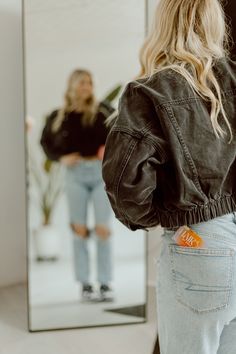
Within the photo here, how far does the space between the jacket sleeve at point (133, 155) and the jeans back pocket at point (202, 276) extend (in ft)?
0.57

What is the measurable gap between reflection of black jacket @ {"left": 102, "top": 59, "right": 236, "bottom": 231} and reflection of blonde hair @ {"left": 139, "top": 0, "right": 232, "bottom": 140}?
0.03m

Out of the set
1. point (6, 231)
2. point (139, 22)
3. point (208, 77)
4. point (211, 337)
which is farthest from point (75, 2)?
point (211, 337)

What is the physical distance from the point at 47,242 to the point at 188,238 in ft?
5.64

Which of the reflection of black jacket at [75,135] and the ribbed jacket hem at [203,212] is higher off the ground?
the reflection of black jacket at [75,135]

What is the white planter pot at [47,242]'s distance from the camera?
2867mm

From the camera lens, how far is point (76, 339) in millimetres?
2584

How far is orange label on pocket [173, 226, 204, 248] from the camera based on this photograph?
4.17 feet

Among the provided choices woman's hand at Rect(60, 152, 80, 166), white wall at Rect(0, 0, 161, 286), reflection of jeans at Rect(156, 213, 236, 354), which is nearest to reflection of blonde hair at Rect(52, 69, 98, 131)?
woman's hand at Rect(60, 152, 80, 166)

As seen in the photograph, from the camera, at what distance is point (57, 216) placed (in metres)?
2.93

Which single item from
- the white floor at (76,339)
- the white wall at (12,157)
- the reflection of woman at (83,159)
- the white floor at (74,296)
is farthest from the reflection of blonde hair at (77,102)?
the white floor at (76,339)

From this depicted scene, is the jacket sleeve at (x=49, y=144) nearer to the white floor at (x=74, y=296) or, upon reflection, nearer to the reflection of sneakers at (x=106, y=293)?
the white floor at (x=74, y=296)

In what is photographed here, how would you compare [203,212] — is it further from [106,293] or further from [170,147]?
[106,293]

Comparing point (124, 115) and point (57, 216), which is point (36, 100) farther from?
point (124, 115)

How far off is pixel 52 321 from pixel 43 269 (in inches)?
11.3
